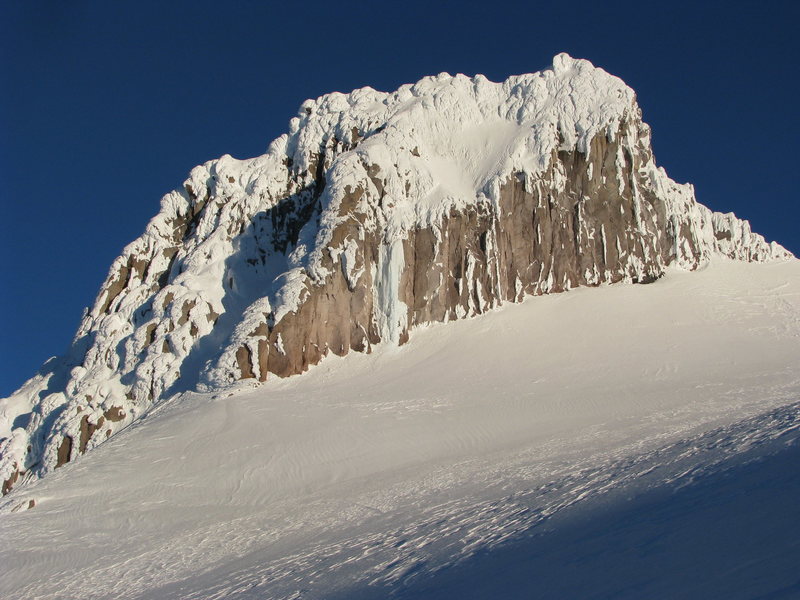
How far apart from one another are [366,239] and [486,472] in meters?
23.2

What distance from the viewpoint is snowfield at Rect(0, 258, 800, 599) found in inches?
353

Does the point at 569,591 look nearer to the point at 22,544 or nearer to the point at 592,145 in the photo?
the point at 22,544

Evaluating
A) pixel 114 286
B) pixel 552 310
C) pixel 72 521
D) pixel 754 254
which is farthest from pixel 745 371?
pixel 114 286

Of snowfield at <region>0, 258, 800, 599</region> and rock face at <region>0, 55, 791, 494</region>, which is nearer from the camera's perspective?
snowfield at <region>0, 258, 800, 599</region>

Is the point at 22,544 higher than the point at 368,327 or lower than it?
lower

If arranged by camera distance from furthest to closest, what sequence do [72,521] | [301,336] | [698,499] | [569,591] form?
[301,336], [72,521], [698,499], [569,591]

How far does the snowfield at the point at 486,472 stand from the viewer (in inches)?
353

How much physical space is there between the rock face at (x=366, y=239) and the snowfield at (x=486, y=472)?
231 cm

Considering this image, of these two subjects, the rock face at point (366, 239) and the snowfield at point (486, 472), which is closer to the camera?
the snowfield at point (486, 472)

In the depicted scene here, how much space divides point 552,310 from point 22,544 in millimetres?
29531

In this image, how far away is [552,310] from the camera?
41.3m

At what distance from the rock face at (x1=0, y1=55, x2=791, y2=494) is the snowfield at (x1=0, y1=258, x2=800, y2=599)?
2.31 metres

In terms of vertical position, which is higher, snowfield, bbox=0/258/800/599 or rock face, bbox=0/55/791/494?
rock face, bbox=0/55/791/494

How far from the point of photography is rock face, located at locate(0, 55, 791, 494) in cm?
3900
